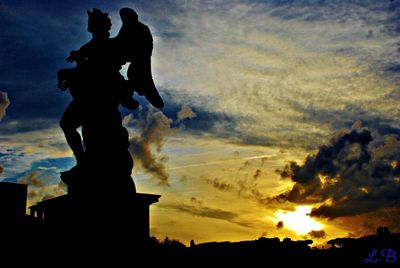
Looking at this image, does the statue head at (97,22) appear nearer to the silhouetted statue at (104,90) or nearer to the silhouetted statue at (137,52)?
the silhouetted statue at (104,90)

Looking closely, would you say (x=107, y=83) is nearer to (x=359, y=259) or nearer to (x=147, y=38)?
(x=147, y=38)

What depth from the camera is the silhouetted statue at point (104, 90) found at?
20.8ft

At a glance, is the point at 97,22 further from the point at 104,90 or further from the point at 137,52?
the point at 104,90

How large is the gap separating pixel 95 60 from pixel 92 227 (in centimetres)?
243

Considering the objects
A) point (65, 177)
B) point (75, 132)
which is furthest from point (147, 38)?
point (65, 177)

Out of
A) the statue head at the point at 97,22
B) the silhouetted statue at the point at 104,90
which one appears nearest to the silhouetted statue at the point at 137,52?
the silhouetted statue at the point at 104,90

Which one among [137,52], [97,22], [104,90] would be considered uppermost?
[97,22]

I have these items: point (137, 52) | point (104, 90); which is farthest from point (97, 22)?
point (104, 90)

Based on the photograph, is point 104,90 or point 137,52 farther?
point 137,52

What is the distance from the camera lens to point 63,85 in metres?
6.55

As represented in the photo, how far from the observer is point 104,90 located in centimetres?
646

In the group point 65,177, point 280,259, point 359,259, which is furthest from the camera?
point 359,259

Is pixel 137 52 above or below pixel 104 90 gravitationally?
above

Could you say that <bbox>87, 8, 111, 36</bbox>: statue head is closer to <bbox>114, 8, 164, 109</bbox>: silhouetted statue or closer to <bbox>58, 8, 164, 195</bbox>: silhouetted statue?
<bbox>58, 8, 164, 195</bbox>: silhouetted statue
